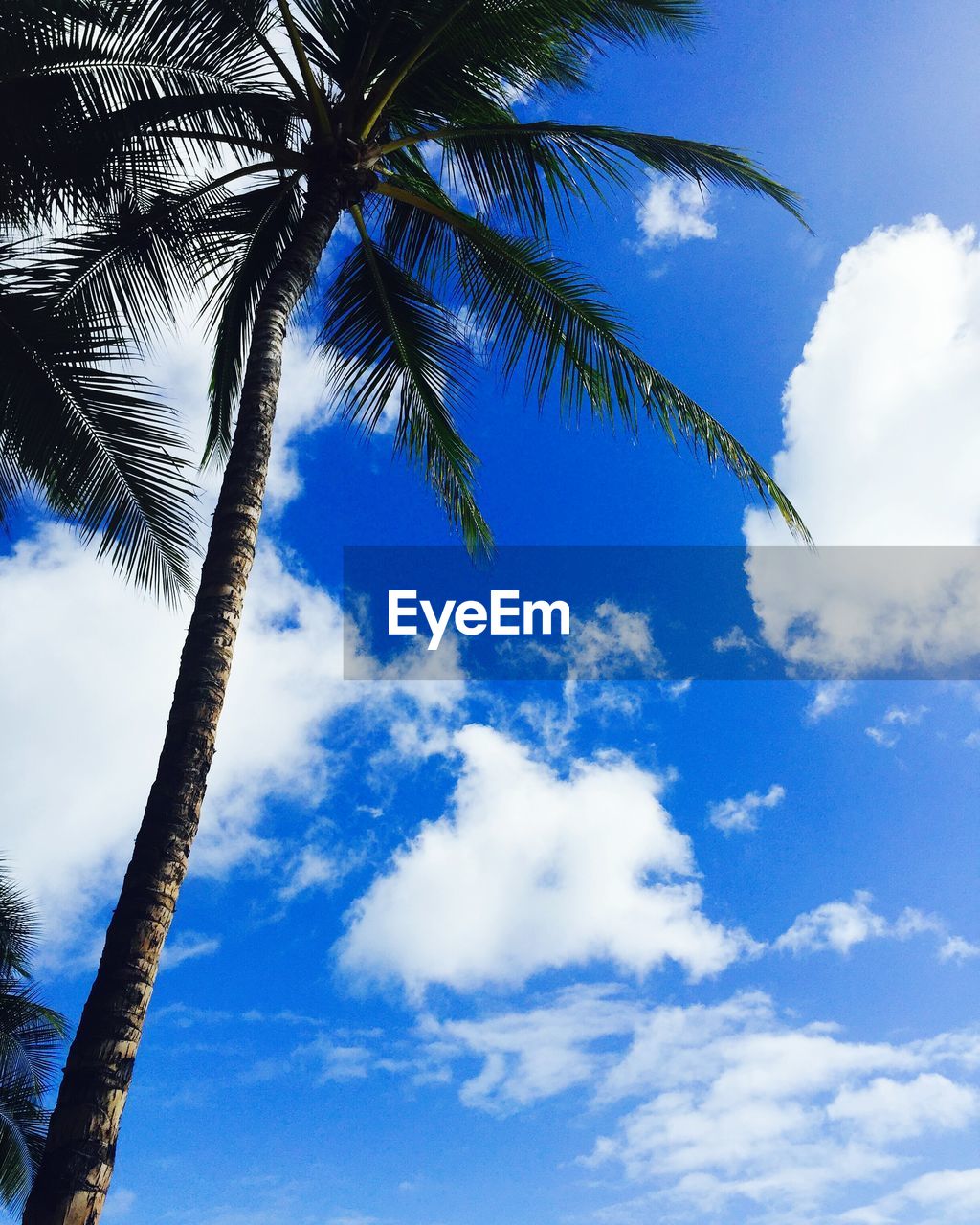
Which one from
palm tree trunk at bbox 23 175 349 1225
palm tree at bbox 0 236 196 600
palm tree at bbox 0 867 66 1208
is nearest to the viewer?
palm tree trunk at bbox 23 175 349 1225

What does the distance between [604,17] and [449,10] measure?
1.69 m

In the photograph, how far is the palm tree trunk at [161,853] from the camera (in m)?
4.03

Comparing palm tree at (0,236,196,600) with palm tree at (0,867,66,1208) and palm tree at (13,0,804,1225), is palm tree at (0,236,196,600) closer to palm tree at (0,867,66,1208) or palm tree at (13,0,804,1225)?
palm tree at (13,0,804,1225)

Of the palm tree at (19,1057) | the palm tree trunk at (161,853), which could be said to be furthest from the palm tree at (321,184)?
the palm tree at (19,1057)

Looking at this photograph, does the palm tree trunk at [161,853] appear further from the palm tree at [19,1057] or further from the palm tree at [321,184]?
the palm tree at [19,1057]

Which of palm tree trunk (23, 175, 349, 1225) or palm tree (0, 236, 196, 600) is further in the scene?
palm tree (0, 236, 196, 600)

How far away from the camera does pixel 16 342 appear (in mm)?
7891

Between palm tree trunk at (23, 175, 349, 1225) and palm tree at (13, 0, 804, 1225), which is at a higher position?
palm tree at (13, 0, 804, 1225)

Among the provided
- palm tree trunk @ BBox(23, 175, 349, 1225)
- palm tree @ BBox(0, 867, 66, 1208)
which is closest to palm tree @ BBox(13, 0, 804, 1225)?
palm tree trunk @ BBox(23, 175, 349, 1225)

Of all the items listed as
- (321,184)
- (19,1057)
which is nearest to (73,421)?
(321,184)

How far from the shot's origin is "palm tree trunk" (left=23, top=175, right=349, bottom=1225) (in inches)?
159

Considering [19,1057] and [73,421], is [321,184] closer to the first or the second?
[73,421]

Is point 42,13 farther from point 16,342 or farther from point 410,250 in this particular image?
point 410,250

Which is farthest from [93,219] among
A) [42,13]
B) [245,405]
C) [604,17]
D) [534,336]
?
[604,17]
